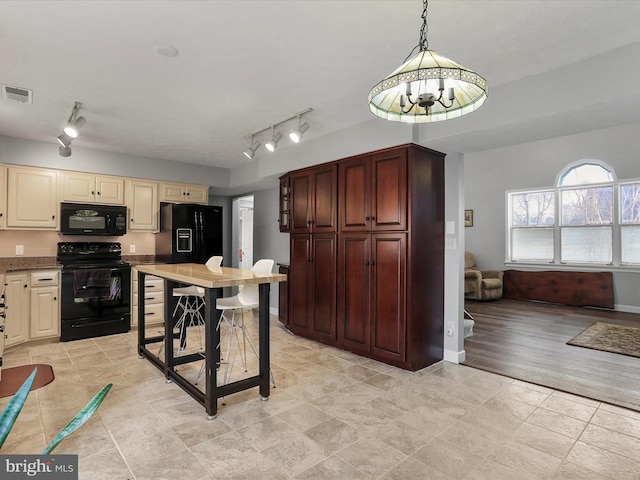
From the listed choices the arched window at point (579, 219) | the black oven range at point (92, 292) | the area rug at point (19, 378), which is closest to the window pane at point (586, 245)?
the arched window at point (579, 219)

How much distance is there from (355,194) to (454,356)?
193 centimetres

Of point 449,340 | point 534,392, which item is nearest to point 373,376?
point 449,340

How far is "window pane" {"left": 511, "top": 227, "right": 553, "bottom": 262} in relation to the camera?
24.9 feet

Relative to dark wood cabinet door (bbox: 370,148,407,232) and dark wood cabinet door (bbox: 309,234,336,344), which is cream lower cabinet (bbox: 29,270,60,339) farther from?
dark wood cabinet door (bbox: 370,148,407,232)

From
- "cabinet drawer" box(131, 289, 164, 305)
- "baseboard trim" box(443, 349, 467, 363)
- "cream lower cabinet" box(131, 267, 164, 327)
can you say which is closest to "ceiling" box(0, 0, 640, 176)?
"baseboard trim" box(443, 349, 467, 363)

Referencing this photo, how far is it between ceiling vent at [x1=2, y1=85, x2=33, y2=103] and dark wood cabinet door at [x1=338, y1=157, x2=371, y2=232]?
9.52ft

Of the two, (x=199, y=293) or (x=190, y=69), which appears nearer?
(x=190, y=69)

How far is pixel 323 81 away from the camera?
2908 mm

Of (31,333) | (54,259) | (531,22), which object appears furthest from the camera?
(54,259)

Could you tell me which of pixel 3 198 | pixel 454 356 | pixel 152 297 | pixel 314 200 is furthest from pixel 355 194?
pixel 3 198

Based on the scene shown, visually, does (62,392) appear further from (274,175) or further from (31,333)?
(274,175)

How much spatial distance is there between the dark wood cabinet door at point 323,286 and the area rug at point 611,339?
288 cm

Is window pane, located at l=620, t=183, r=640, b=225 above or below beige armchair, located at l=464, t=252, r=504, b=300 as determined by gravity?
above

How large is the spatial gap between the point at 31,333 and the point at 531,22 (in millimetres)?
5540
